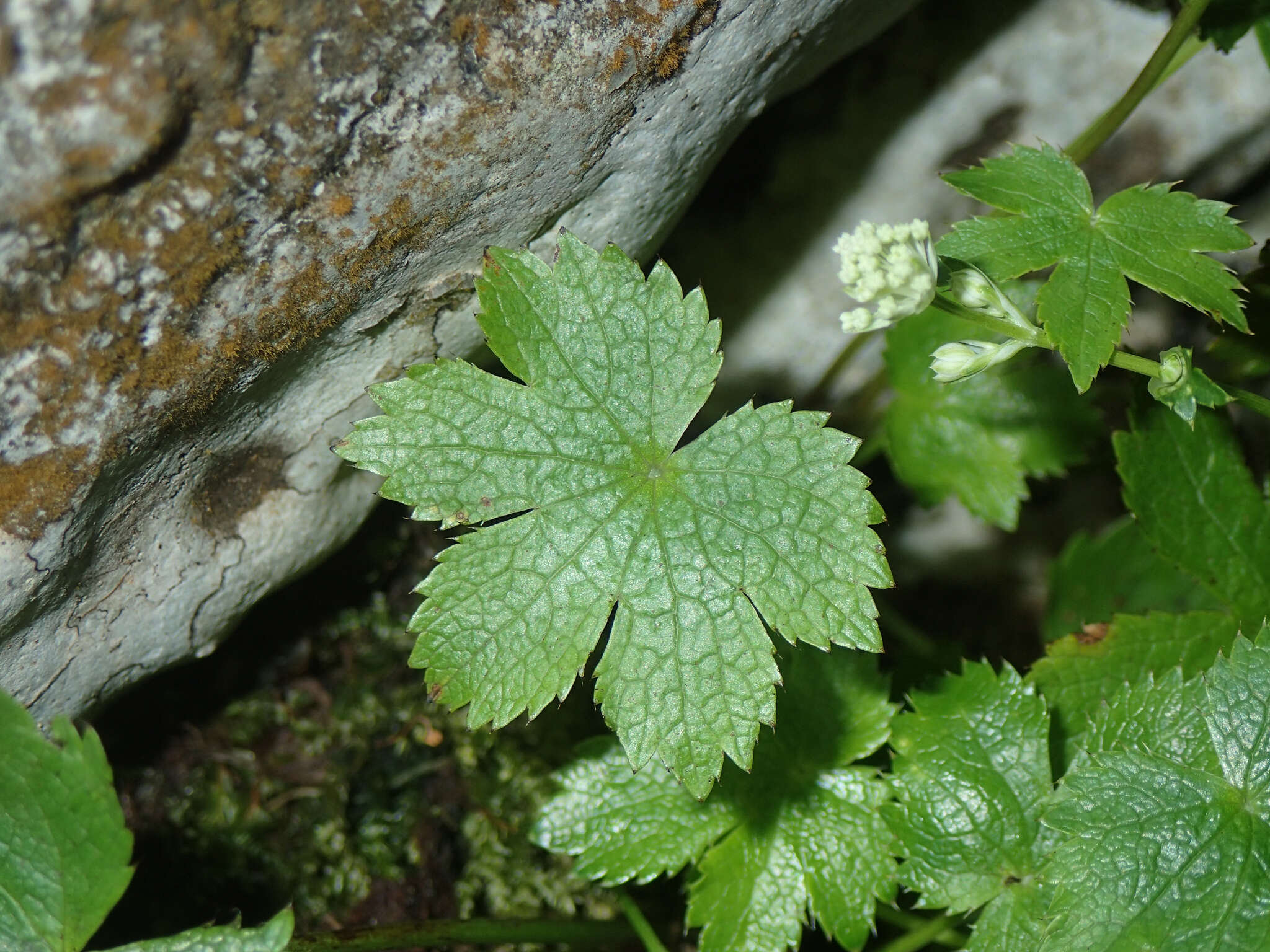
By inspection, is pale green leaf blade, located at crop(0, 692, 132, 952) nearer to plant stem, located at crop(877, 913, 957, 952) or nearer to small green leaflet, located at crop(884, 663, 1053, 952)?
small green leaflet, located at crop(884, 663, 1053, 952)

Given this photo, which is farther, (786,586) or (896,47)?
(896,47)

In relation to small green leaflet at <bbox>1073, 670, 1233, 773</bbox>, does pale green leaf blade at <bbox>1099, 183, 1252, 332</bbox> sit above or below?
above

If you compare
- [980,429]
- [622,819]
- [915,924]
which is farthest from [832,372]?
[915,924]

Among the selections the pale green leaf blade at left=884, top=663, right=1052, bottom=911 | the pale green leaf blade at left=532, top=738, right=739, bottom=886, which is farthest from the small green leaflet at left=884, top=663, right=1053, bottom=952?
the pale green leaf blade at left=532, top=738, right=739, bottom=886

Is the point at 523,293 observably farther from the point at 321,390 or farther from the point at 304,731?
the point at 304,731

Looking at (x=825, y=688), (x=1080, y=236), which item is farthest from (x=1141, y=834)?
(x=1080, y=236)

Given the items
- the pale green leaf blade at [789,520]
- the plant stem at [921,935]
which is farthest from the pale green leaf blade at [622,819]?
the pale green leaf blade at [789,520]
